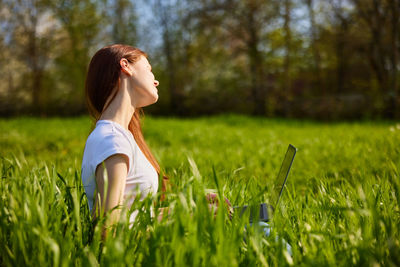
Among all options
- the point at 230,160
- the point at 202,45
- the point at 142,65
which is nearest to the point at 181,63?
the point at 202,45

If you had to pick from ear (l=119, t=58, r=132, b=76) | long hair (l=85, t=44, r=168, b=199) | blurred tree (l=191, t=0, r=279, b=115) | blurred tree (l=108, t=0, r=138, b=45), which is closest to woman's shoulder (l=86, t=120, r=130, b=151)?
long hair (l=85, t=44, r=168, b=199)

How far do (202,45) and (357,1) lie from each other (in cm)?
660

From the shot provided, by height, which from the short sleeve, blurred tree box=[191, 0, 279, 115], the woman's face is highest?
blurred tree box=[191, 0, 279, 115]

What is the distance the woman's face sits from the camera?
183 cm

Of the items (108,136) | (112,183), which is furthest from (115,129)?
(112,183)

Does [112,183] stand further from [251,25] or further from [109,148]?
[251,25]

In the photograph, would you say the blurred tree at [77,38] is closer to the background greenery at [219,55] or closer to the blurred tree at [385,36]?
the background greenery at [219,55]

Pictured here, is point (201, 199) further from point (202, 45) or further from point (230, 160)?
point (202, 45)

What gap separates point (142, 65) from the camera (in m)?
1.87

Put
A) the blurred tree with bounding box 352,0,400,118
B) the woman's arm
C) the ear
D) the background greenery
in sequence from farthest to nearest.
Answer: the background greenery < the blurred tree with bounding box 352,0,400,118 < the ear < the woman's arm

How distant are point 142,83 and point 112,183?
0.61 m

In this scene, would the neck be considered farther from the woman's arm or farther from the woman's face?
the woman's arm

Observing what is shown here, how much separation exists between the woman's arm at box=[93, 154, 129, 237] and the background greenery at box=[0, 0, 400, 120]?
10.6 meters

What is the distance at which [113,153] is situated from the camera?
4.99ft
